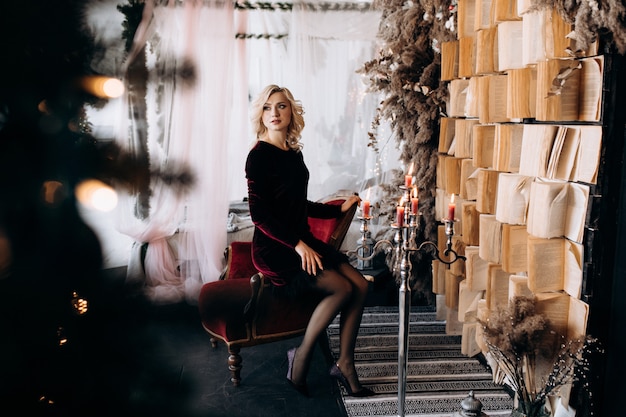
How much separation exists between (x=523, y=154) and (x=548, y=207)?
1.01 ft

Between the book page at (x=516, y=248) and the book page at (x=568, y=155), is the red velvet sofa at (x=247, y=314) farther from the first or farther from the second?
the book page at (x=568, y=155)

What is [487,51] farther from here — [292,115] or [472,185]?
[292,115]

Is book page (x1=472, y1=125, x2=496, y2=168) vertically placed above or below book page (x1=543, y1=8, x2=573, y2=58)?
below

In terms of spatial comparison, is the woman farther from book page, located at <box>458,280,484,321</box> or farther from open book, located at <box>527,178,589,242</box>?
open book, located at <box>527,178,589,242</box>

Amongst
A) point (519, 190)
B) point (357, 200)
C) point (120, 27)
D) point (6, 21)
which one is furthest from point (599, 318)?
point (6, 21)

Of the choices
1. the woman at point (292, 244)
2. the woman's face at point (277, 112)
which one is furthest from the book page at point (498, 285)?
the woman's face at point (277, 112)

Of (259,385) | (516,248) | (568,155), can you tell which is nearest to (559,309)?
(516,248)

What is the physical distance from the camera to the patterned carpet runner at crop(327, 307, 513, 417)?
103 inches

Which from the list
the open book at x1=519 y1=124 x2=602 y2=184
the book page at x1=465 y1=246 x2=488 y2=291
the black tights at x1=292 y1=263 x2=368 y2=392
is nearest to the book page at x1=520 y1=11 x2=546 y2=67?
the open book at x1=519 y1=124 x2=602 y2=184

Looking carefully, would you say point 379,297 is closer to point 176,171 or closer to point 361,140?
point 361,140

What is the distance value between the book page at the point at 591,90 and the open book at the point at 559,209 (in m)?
0.27

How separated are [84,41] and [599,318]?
6.68 feet

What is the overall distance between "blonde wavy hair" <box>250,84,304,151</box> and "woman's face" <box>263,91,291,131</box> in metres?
0.02

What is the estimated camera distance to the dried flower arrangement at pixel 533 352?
2070 mm
